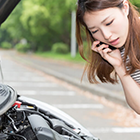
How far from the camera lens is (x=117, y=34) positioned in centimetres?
157

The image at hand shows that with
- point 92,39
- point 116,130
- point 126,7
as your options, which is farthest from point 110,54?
point 116,130

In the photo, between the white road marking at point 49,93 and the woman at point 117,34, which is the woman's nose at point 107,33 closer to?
the woman at point 117,34

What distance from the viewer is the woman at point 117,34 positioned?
1.54m

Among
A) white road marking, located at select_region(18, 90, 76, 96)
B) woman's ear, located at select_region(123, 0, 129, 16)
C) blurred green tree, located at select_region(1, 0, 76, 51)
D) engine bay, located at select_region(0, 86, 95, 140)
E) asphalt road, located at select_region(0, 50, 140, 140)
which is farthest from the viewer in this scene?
blurred green tree, located at select_region(1, 0, 76, 51)

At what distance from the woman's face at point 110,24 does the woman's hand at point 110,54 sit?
10cm

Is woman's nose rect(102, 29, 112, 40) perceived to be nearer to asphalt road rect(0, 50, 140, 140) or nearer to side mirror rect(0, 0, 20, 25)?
side mirror rect(0, 0, 20, 25)

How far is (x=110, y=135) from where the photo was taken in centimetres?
443

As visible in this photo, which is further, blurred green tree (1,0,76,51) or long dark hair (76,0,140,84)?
blurred green tree (1,0,76,51)

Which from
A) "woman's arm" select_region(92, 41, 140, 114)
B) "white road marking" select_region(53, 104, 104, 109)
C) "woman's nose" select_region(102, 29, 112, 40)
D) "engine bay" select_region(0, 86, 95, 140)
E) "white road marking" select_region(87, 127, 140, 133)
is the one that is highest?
"woman's nose" select_region(102, 29, 112, 40)

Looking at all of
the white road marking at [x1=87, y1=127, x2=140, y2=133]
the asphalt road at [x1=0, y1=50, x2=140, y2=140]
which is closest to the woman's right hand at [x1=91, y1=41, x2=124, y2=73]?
the asphalt road at [x1=0, y1=50, x2=140, y2=140]

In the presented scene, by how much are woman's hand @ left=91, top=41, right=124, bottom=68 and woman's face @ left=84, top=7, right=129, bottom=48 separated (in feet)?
0.33

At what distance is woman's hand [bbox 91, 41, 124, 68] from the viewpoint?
169 centimetres

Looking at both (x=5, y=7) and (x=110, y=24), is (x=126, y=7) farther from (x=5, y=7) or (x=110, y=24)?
(x=5, y=7)

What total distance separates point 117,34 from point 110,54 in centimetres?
20
